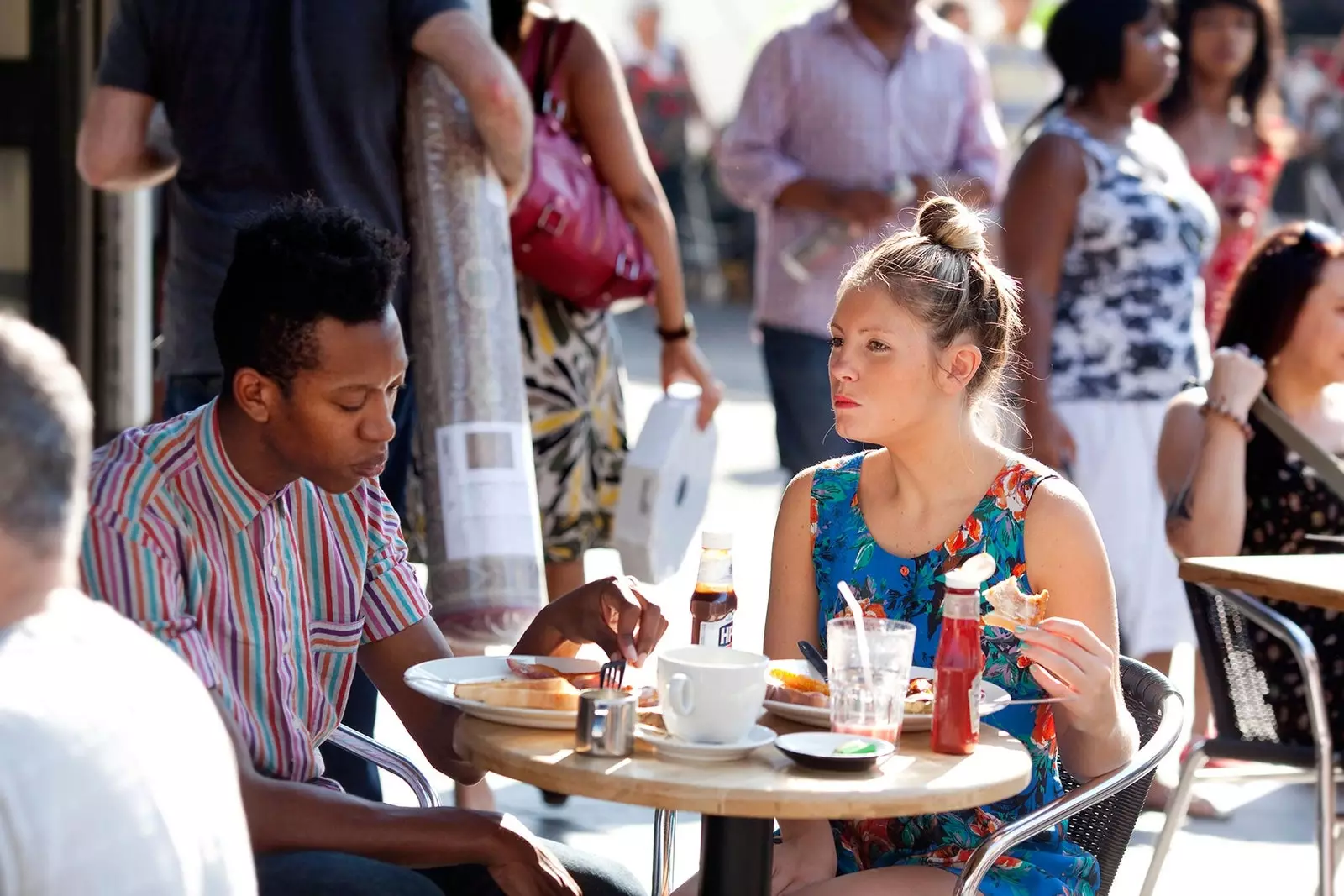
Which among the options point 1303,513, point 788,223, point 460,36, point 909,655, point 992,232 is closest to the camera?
point 909,655

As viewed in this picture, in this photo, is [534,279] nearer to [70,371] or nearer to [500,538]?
[500,538]

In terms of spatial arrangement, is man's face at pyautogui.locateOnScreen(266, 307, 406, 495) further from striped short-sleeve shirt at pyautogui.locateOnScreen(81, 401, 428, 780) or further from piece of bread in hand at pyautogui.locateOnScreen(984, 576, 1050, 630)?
piece of bread in hand at pyautogui.locateOnScreen(984, 576, 1050, 630)

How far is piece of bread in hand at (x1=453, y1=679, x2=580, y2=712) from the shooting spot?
2314 millimetres

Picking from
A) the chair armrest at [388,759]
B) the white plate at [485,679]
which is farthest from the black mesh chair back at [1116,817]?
the chair armrest at [388,759]

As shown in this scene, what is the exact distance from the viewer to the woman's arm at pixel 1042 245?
4.93m

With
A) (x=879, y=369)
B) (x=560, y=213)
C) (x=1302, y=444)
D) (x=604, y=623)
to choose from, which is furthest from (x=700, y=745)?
(x=1302, y=444)

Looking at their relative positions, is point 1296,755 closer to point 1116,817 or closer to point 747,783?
point 1116,817

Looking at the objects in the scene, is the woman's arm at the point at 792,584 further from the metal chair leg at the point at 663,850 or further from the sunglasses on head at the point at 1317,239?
the sunglasses on head at the point at 1317,239

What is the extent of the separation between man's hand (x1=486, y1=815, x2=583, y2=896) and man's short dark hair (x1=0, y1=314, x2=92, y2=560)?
0.83m

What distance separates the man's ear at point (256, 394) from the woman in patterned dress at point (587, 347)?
190cm

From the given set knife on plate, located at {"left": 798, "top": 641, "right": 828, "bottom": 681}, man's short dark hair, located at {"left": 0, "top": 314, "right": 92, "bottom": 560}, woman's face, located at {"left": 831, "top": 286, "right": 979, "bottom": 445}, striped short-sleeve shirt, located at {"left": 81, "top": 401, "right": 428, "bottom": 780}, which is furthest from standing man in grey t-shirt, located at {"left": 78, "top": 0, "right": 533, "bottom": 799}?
man's short dark hair, located at {"left": 0, "top": 314, "right": 92, "bottom": 560}

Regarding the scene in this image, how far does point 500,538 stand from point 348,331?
1.41 metres

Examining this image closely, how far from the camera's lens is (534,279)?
4312 mm

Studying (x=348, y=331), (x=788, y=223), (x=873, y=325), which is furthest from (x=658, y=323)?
(x=348, y=331)
